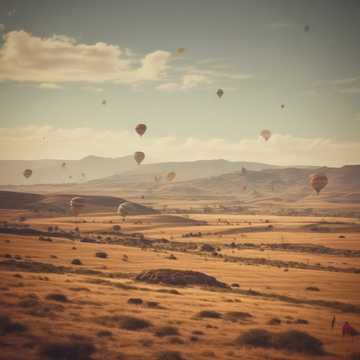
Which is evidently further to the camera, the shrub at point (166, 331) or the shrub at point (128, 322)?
the shrub at point (128, 322)

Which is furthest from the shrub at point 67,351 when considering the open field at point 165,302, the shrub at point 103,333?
the shrub at point 103,333

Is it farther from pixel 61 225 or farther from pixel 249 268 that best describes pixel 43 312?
pixel 61 225

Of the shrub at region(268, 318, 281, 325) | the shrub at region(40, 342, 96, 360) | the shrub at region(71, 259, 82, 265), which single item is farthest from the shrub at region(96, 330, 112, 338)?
the shrub at region(71, 259, 82, 265)

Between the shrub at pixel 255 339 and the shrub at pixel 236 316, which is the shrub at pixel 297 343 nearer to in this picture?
the shrub at pixel 255 339

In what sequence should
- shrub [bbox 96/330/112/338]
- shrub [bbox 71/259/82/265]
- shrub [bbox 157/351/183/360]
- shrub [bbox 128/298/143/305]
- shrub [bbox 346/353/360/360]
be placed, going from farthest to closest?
1. shrub [bbox 71/259/82/265]
2. shrub [bbox 128/298/143/305]
3. shrub [bbox 96/330/112/338]
4. shrub [bbox 346/353/360/360]
5. shrub [bbox 157/351/183/360]

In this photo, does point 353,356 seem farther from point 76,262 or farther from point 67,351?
point 76,262

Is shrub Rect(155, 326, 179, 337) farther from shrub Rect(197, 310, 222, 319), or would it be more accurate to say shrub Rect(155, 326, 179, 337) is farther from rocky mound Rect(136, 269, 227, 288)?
rocky mound Rect(136, 269, 227, 288)

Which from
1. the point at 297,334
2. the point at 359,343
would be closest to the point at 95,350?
the point at 297,334
